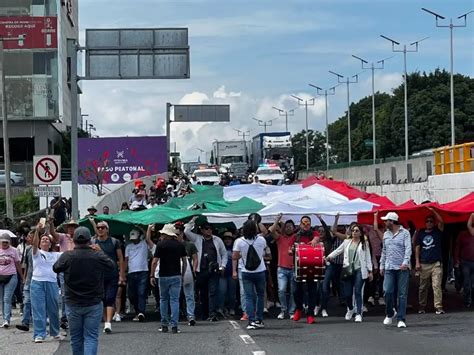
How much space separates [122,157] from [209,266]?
4249 centimetres

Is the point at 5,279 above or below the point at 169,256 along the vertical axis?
below

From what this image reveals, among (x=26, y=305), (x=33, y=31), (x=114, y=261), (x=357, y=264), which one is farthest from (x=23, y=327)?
(x=33, y=31)

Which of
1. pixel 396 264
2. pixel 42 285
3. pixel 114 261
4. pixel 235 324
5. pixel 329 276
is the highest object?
pixel 114 261

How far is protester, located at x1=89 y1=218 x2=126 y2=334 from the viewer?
1731cm

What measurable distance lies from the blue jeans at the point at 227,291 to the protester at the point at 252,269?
1.98 meters

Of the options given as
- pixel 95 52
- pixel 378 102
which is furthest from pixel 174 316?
pixel 378 102

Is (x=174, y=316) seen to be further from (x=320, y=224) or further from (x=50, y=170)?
(x=50, y=170)

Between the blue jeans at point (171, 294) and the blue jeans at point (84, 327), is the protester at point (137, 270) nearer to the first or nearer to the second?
the blue jeans at point (171, 294)

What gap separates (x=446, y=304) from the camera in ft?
69.3

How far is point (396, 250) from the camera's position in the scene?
17.4 metres

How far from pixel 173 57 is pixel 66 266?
20.3 metres

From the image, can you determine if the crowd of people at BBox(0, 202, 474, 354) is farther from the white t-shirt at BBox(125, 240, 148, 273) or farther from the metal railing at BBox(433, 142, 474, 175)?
the metal railing at BBox(433, 142, 474, 175)

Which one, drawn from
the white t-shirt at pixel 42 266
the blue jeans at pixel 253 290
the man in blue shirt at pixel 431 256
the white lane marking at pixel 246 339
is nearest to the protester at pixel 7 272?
the white t-shirt at pixel 42 266

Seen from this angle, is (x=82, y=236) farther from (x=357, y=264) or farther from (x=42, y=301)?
(x=357, y=264)
